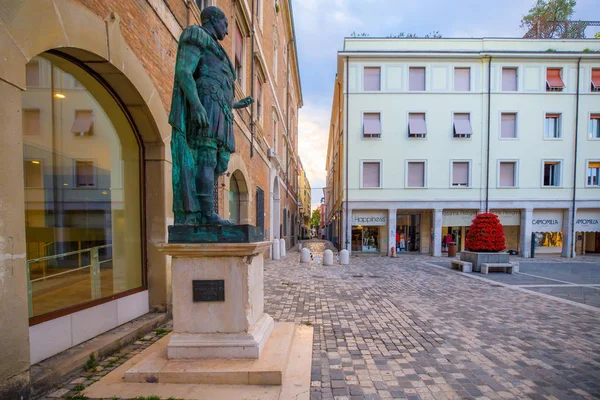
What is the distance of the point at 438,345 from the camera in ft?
13.6

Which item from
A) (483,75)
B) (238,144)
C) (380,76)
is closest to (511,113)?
(483,75)

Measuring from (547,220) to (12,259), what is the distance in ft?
83.2

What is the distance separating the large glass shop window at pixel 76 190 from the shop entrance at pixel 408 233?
19.0 meters

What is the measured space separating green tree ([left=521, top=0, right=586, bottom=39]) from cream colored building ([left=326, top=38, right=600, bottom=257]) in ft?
10.3

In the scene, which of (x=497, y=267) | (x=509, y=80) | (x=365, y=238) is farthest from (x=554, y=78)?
(x=365, y=238)

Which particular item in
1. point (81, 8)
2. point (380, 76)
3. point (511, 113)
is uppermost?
point (380, 76)

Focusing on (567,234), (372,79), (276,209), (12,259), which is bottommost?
(567,234)

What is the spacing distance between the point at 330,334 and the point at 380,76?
18.6m

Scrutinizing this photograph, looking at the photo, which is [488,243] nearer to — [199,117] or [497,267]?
[497,267]

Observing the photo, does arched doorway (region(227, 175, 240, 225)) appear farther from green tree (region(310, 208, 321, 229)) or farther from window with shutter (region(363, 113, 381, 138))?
green tree (region(310, 208, 321, 229))

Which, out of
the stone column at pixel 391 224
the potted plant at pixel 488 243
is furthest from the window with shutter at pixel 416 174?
the potted plant at pixel 488 243

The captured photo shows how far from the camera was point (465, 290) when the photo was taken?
26.6 ft

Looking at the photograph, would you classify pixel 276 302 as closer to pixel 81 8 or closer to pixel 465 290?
pixel 465 290

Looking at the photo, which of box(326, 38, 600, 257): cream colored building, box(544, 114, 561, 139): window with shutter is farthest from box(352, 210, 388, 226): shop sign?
box(544, 114, 561, 139): window with shutter
